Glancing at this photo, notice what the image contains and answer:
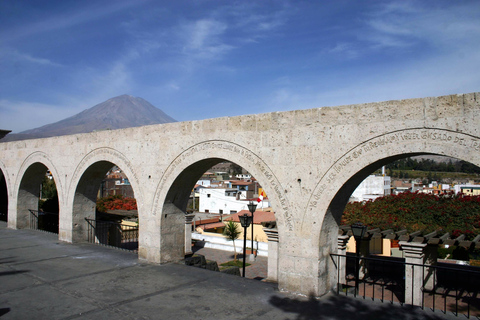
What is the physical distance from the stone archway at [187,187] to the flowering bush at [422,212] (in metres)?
10.1

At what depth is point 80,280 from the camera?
20.9 ft

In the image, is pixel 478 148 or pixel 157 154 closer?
pixel 478 148

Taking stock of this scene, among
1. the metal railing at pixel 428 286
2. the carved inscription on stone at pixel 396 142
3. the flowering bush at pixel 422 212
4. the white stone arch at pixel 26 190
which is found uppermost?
the carved inscription on stone at pixel 396 142

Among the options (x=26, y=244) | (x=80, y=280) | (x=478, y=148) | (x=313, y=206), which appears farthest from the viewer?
(x=26, y=244)

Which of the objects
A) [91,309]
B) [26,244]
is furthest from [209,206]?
[91,309]

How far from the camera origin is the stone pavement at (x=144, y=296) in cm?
481

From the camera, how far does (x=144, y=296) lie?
5574mm

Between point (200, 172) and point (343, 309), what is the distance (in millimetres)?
3897

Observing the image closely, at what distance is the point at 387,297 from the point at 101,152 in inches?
310

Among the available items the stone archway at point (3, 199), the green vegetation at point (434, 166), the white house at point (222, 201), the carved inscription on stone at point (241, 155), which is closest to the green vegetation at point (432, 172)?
the green vegetation at point (434, 166)

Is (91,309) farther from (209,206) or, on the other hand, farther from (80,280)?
(209,206)

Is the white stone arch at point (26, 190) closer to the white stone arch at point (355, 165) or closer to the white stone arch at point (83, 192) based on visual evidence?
the white stone arch at point (83, 192)

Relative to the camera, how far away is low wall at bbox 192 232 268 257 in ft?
50.4

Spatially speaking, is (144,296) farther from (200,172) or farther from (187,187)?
(200,172)
